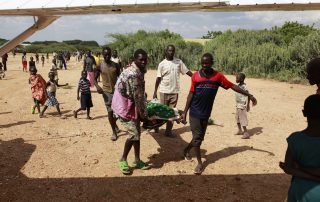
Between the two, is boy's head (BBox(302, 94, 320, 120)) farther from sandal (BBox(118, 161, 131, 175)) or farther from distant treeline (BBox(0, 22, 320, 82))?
distant treeline (BBox(0, 22, 320, 82))

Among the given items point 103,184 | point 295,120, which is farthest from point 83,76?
point 295,120

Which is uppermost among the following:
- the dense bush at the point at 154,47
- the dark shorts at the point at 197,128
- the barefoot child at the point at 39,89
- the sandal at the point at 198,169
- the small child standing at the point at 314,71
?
the small child standing at the point at 314,71

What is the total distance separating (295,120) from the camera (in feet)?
31.3

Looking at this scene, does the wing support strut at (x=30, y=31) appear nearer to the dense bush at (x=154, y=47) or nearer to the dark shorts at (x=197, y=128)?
the dark shorts at (x=197, y=128)

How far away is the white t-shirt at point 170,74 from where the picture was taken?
6867mm

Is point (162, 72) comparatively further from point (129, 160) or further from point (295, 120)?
point (295, 120)

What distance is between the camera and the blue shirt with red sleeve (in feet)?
16.6

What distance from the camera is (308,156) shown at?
96.7 inches

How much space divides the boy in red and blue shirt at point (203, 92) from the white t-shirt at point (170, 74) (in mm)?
1671

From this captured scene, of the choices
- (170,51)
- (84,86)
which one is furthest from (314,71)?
(84,86)

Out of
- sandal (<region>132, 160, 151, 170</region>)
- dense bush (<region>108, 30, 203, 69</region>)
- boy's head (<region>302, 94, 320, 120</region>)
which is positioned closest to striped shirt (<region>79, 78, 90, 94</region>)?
sandal (<region>132, 160, 151, 170</region>)

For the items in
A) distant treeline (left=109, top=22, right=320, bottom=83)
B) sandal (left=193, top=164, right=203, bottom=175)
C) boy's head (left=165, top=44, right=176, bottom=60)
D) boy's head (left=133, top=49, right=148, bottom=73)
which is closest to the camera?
boy's head (left=133, top=49, right=148, bottom=73)

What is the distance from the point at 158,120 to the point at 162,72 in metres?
1.84

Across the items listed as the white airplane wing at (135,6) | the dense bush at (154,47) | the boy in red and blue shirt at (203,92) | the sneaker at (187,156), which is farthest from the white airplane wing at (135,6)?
the dense bush at (154,47)
